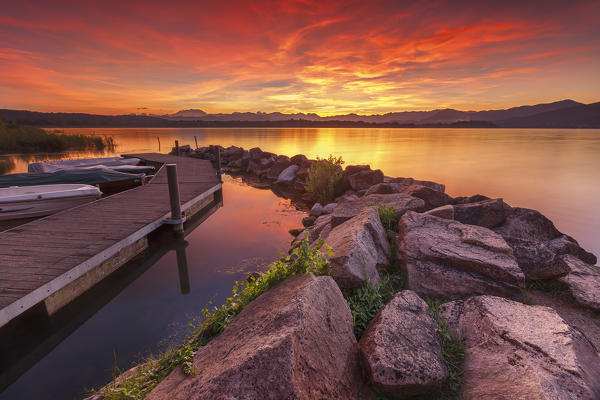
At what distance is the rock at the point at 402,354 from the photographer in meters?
2.59

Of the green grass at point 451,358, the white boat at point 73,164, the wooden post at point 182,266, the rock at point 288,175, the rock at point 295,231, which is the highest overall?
the white boat at point 73,164

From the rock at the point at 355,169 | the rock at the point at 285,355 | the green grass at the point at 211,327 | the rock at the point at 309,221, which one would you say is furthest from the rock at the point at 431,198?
the rock at the point at 355,169

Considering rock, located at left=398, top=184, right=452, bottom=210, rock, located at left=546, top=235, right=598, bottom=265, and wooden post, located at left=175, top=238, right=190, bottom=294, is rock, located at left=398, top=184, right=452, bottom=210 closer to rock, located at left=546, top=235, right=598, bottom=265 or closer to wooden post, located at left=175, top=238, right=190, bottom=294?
rock, located at left=546, top=235, right=598, bottom=265

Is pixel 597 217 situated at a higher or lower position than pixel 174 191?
lower

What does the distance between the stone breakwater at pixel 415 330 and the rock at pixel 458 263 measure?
0.02 m

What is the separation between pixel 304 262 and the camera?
12.0 ft

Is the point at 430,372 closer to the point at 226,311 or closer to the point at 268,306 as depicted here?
the point at 268,306

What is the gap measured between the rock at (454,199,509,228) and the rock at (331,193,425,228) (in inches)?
42.0

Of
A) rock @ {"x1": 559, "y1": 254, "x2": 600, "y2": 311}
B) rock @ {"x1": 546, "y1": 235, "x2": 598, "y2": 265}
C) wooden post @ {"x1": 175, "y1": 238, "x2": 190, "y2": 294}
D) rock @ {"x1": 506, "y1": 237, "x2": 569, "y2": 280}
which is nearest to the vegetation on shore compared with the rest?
wooden post @ {"x1": 175, "y1": 238, "x2": 190, "y2": 294}

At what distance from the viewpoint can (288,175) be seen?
2014 cm

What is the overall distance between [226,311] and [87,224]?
6790 millimetres

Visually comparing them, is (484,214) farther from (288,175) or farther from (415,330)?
(288,175)

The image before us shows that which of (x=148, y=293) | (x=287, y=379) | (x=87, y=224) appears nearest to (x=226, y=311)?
(x=287, y=379)

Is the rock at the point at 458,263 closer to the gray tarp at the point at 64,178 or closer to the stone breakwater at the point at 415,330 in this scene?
the stone breakwater at the point at 415,330
